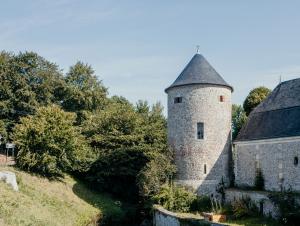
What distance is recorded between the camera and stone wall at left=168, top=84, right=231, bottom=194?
28.4m

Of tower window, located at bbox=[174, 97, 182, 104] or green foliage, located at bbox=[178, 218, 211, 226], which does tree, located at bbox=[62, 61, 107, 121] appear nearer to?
tower window, located at bbox=[174, 97, 182, 104]

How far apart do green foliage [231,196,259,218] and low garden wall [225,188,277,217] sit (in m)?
0.23

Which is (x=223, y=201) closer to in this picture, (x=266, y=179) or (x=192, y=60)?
(x=266, y=179)

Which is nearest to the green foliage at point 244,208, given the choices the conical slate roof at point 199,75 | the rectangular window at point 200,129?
the rectangular window at point 200,129

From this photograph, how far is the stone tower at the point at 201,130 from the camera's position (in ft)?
93.2

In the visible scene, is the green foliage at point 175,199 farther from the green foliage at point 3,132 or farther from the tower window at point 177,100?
the green foliage at point 3,132

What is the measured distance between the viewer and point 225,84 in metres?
29.1

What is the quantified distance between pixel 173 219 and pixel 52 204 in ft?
25.7

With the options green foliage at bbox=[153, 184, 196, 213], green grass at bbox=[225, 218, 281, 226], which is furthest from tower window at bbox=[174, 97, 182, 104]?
green grass at bbox=[225, 218, 281, 226]

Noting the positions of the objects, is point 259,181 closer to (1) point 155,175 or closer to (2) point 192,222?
(1) point 155,175

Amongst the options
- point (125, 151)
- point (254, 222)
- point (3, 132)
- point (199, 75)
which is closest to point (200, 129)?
point (199, 75)

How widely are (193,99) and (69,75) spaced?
20602mm

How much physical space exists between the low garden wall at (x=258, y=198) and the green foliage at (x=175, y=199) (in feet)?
7.15

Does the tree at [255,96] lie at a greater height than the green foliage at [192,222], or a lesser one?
greater
